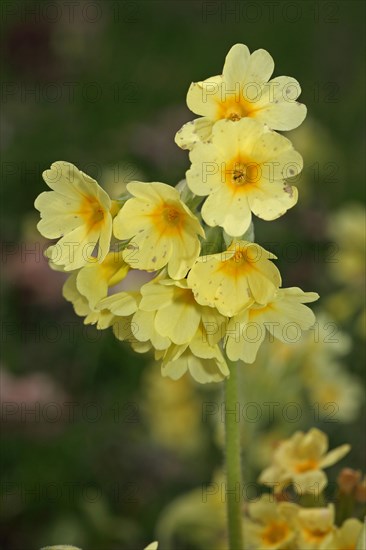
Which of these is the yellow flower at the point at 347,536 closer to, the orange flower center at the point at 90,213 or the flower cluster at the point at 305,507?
the flower cluster at the point at 305,507

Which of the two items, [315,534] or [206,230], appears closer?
[206,230]

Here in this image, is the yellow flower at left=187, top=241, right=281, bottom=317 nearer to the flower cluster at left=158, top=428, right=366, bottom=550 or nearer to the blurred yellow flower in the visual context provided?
the flower cluster at left=158, top=428, right=366, bottom=550

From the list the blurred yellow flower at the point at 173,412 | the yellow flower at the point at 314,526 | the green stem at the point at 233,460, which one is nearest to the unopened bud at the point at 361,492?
the yellow flower at the point at 314,526

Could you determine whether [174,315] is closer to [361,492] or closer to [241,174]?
[241,174]

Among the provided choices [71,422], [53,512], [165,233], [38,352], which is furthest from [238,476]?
[38,352]

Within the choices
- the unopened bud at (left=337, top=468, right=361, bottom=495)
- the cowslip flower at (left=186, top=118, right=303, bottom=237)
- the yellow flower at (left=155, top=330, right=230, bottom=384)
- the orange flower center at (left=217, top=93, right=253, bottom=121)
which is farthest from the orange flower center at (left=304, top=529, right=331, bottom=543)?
the orange flower center at (left=217, top=93, right=253, bottom=121)

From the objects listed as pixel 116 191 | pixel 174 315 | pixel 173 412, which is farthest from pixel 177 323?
pixel 116 191

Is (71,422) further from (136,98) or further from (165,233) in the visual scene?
(136,98)
